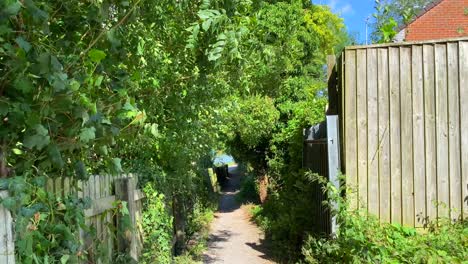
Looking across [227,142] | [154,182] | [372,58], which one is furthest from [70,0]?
[227,142]

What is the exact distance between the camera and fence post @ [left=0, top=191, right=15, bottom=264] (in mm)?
2062

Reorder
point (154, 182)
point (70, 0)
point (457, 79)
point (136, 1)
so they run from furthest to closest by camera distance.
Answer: point (154, 182), point (457, 79), point (136, 1), point (70, 0)

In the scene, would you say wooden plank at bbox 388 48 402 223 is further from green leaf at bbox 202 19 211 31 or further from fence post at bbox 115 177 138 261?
fence post at bbox 115 177 138 261

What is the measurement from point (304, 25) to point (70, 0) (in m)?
19.4

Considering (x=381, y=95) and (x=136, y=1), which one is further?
(x=381, y=95)

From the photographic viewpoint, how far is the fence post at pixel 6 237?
6.77ft

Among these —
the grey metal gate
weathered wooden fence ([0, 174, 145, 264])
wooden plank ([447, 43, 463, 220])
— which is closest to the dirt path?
the grey metal gate

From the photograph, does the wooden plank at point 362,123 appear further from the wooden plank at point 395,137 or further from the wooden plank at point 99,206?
the wooden plank at point 99,206

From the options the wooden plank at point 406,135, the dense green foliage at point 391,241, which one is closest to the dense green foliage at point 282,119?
the wooden plank at point 406,135

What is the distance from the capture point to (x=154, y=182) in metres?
7.05

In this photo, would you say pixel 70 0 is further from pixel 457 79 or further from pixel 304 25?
pixel 304 25

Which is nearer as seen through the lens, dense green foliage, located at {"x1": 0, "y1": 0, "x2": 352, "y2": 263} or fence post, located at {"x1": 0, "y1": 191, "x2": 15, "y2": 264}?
fence post, located at {"x1": 0, "y1": 191, "x2": 15, "y2": 264}

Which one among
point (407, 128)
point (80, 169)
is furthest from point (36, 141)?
point (407, 128)

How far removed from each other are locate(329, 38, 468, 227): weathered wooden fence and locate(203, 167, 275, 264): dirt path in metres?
4.81
